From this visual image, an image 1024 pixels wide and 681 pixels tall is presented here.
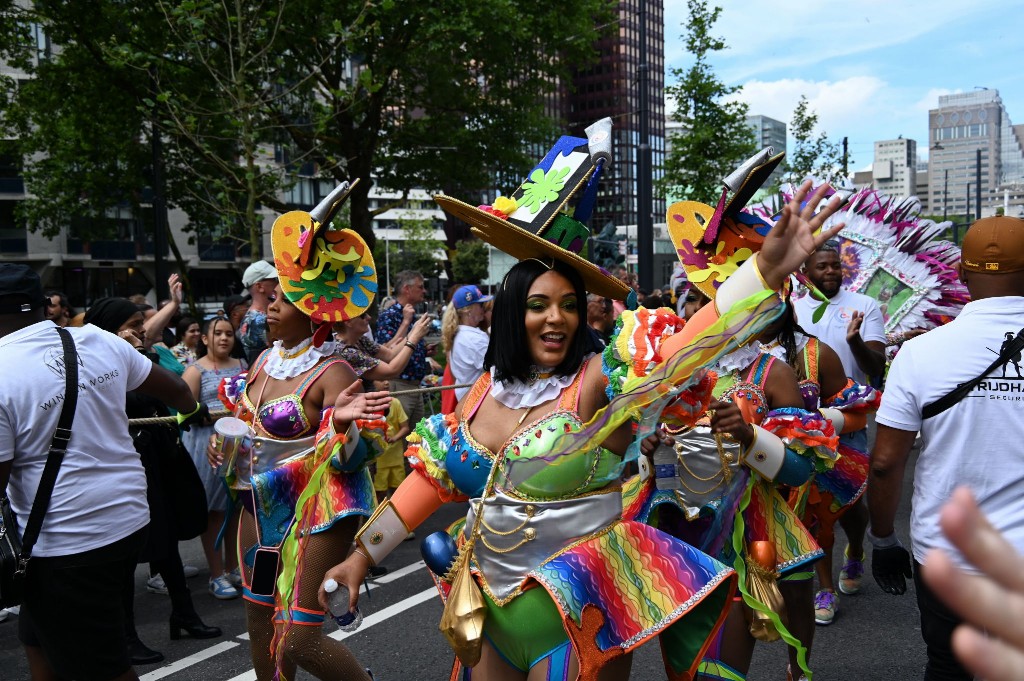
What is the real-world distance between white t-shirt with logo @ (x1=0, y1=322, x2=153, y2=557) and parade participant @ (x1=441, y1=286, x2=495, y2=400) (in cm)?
418

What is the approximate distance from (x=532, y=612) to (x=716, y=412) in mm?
994

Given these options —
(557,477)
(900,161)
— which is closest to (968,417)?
(557,477)

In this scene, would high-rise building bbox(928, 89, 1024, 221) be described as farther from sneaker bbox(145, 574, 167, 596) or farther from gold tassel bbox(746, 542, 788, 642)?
gold tassel bbox(746, 542, 788, 642)

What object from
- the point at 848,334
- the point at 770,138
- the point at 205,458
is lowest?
the point at 205,458

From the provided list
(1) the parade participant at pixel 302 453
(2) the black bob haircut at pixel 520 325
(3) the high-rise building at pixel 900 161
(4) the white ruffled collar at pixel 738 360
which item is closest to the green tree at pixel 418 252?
(3) the high-rise building at pixel 900 161

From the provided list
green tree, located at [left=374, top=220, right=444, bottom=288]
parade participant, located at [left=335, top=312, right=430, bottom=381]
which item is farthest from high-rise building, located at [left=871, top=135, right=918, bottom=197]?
parade participant, located at [left=335, top=312, right=430, bottom=381]

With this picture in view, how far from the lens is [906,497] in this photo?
304 inches

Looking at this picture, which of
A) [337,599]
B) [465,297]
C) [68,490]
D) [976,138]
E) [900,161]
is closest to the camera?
[337,599]

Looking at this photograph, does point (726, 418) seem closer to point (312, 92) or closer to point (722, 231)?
point (722, 231)

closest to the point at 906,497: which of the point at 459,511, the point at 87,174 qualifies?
the point at 459,511

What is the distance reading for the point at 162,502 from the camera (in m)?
5.05

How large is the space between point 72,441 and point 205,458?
3.12 m

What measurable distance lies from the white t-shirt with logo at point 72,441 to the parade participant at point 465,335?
4.18 m

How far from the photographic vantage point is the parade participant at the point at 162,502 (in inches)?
194
